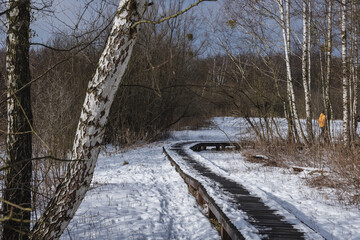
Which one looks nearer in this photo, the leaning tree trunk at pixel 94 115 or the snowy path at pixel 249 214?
the leaning tree trunk at pixel 94 115

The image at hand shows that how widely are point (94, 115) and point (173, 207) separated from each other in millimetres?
3859

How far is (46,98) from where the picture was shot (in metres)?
7.68

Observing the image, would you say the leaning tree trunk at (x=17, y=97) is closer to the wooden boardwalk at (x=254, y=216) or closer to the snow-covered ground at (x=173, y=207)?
the snow-covered ground at (x=173, y=207)

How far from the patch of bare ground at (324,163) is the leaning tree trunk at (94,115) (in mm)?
4652

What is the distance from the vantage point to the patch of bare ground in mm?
5523

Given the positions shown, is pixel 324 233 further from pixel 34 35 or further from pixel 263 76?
pixel 263 76

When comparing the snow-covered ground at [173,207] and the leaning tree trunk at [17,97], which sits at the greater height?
the leaning tree trunk at [17,97]

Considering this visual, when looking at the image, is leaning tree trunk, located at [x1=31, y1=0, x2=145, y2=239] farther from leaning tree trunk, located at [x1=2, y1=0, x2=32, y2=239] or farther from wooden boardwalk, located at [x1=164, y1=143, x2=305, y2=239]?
wooden boardwalk, located at [x1=164, y1=143, x2=305, y2=239]

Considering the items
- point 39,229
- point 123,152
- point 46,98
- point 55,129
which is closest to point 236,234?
point 39,229

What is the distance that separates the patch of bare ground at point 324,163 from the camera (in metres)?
5.52

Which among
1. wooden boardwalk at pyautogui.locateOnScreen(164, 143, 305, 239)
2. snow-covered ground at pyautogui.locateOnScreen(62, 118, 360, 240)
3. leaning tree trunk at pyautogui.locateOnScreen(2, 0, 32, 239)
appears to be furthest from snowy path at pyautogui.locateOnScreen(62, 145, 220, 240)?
leaning tree trunk at pyautogui.locateOnScreen(2, 0, 32, 239)

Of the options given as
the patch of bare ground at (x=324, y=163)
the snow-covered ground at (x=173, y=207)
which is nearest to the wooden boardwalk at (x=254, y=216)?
the snow-covered ground at (x=173, y=207)

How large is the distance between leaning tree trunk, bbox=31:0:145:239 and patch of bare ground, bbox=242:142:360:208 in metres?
4.65

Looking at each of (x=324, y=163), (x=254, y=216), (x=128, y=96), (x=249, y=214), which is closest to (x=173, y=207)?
(x=249, y=214)
